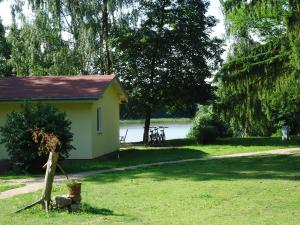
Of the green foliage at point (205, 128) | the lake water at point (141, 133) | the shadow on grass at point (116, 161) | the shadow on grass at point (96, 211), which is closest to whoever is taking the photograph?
the shadow on grass at point (96, 211)

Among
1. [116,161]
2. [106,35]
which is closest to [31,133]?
[116,161]

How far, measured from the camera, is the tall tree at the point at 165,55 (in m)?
35.4

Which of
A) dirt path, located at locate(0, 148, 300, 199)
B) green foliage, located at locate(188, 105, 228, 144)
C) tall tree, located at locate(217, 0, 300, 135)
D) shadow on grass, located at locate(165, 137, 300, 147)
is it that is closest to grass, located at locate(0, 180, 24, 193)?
dirt path, located at locate(0, 148, 300, 199)

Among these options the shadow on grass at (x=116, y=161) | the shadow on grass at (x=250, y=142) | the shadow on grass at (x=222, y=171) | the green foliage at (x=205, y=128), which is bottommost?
the shadow on grass at (x=222, y=171)

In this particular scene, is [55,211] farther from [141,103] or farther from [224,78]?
[141,103]

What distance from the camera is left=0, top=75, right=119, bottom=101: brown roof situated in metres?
22.4

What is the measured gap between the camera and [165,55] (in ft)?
116

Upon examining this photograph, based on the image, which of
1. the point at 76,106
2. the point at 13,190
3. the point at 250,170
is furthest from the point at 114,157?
the point at 13,190

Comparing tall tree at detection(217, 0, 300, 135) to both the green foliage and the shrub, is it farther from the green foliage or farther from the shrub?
the green foliage

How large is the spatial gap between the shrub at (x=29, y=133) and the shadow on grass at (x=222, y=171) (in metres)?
2.72

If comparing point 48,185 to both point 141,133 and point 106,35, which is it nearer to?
point 106,35

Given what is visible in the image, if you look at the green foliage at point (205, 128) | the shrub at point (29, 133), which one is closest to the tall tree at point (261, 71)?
the shrub at point (29, 133)

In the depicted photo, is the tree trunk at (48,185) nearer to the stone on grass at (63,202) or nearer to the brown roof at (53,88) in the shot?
the stone on grass at (63,202)

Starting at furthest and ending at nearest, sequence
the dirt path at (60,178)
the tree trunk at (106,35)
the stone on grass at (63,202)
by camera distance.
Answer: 1. the tree trunk at (106,35)
2. the dirt path at (60,178)
3. the stone on grass at (63,202)
